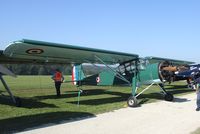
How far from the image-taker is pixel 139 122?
31.9 ft

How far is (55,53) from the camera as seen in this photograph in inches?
547

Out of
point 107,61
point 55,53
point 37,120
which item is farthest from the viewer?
point 107,61

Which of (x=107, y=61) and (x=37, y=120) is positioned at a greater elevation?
(x=107, y=61)

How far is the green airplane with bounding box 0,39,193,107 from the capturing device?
40.1ft

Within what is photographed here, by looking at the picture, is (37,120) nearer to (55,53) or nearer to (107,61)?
(55,53)

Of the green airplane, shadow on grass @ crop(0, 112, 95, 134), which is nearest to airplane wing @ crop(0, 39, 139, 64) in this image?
the green airplane

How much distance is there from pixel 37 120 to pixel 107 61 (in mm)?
8930

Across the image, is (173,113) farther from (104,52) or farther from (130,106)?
(104,52)

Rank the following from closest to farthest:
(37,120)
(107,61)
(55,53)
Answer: (37,120)
(55,53)
(107,61)

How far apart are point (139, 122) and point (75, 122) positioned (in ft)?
6.62

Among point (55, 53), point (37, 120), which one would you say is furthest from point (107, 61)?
point (37, 120)

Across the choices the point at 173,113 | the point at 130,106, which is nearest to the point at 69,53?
the point at 130,106

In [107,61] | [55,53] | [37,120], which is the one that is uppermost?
[55,53]

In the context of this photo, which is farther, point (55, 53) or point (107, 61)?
point (107, 61)
